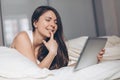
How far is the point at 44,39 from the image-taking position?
1.42 meters

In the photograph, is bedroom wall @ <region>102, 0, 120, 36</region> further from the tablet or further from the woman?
the tablet

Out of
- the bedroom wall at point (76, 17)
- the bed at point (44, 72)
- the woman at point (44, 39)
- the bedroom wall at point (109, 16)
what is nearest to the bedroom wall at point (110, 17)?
the bedroom wall at point (109, 16)

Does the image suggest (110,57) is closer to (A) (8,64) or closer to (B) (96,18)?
(A) (8,64)

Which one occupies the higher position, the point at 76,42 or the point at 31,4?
the point at 31,4

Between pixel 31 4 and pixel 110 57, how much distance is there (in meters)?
1.32

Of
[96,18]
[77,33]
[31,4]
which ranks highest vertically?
[31,4]

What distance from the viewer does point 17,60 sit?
0.91m

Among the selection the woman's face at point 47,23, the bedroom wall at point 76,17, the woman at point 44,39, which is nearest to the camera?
the woman at point 44,39

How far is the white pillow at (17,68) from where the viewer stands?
832 mm

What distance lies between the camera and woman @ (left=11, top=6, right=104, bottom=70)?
121 cm

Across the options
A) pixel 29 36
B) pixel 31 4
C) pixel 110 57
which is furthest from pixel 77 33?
pixel 29 36

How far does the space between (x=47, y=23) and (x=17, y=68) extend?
529 millimetres

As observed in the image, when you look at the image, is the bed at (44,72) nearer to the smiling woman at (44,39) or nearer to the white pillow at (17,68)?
the white pillow at (17,68)

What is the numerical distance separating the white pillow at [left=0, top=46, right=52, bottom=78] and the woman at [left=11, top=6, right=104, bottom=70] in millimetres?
262
